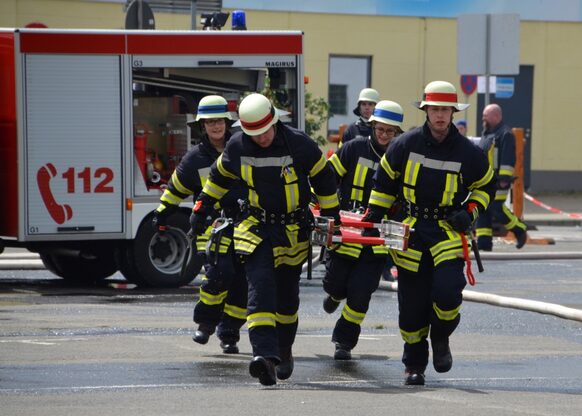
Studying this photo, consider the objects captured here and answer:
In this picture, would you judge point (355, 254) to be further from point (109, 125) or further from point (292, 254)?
point (109, 125)

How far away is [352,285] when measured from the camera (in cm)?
1059

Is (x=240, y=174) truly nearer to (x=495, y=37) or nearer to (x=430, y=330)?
(x=430, y=330)

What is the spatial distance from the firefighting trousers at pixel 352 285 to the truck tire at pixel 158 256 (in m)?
4.79

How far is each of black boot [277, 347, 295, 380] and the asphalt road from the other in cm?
10

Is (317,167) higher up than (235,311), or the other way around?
(317,167)

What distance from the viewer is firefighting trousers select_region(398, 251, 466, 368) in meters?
9.12

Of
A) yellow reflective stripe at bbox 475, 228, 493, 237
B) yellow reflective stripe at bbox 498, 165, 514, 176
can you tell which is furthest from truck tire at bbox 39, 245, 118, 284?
yellow reflective stripe at bbox 498, 165, 514, 176

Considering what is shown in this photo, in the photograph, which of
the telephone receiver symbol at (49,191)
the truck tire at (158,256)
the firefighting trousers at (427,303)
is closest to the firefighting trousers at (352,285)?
the firefighting trousers at (427,303)

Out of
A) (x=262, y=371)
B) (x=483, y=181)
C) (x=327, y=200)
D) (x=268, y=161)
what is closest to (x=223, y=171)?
(x=268, y=161)

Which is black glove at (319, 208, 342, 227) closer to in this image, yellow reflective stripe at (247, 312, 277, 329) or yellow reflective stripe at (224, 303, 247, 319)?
yellow reflective stripe at (247, 312, 277, 329)

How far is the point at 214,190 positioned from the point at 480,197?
65.3 inches

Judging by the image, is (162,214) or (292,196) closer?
(292,196)

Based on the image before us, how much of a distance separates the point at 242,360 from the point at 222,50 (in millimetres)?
5975

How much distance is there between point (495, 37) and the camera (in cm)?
2002
